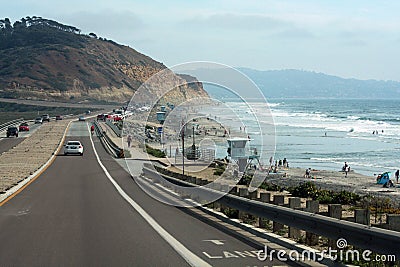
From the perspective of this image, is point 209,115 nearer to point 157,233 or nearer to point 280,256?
point 157,233

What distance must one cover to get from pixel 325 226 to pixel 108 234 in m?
4.91

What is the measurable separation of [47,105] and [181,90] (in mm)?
138735

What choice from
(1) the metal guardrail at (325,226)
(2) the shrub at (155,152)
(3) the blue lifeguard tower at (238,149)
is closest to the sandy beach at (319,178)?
(2) the shrub at (155,152)

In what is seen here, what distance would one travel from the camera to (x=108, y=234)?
512 inches

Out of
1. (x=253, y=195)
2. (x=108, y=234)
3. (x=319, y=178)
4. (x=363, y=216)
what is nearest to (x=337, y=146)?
(x=319, y=178)

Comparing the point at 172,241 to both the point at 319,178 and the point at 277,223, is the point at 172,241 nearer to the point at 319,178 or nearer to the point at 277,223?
the point at 277,223

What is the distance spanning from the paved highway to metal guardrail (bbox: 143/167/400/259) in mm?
775

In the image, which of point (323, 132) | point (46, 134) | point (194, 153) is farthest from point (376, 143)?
point (194, 153)

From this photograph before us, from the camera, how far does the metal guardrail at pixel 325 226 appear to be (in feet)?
26.5

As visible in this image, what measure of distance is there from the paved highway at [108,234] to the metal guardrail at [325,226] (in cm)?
78

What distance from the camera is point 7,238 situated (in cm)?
1248

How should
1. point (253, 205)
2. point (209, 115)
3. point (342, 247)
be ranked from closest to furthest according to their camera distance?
point (342, 247)
point (253, 205)
point (209, 115)

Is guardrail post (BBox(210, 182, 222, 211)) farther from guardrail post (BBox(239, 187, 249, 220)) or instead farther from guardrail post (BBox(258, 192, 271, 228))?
guardrail post (BBox(258, 192, 271, 228))

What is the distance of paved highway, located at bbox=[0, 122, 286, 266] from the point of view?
1028 cm
